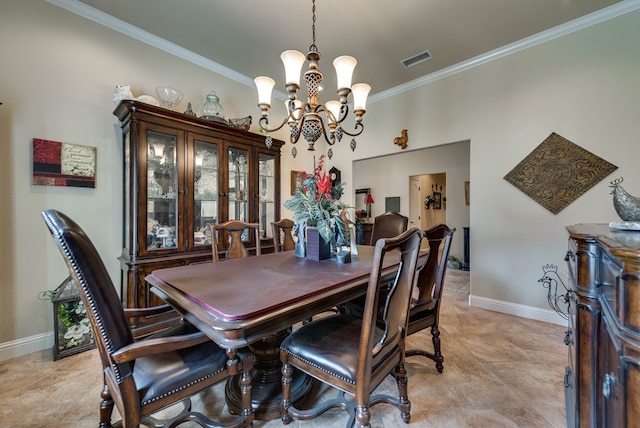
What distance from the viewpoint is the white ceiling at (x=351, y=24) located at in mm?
2275

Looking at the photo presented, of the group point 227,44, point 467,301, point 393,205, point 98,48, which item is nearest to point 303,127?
point 227,44

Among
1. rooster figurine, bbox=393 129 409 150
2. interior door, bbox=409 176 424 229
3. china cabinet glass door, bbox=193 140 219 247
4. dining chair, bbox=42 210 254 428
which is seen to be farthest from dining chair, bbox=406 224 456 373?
interior door, bbox=409 176 424 229

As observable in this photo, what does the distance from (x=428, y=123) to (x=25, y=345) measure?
4.78m

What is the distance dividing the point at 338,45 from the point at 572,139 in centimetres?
262

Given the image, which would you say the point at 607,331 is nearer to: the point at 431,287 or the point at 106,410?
the point at 431,287

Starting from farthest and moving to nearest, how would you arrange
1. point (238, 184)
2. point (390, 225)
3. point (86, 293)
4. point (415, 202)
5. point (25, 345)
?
1. point (415, 202)
2. point (390, 225)
3. point (238, 184)
4. point (25, 345)
5. point (86, 293)

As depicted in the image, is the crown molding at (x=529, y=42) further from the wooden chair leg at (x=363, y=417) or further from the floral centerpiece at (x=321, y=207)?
the wooden chair leg at (x=363, y=417)

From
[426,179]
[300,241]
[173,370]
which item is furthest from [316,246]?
[426,179]

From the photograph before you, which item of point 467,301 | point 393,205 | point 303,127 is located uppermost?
point 303,127

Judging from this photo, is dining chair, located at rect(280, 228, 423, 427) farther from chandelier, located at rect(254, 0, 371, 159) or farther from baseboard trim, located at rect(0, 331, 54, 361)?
baseboard trim, located at rect(0, 331, 54, 361)

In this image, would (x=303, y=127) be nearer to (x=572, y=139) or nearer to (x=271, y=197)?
(x=271, y=197)

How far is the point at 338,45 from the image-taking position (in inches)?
110

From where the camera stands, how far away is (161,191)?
8.13 ft

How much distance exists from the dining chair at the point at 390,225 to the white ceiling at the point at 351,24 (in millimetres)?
1911
